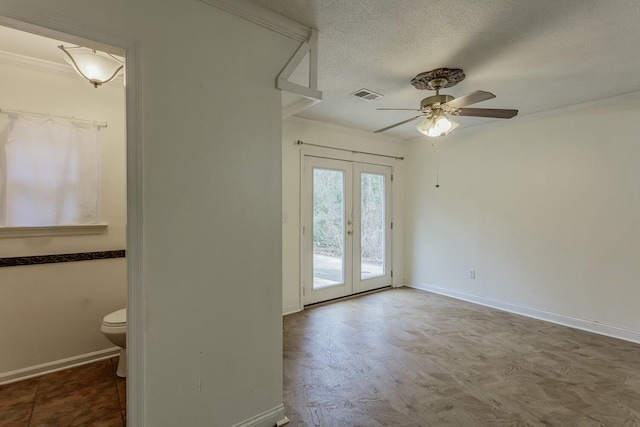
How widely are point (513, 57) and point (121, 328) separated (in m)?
3.45

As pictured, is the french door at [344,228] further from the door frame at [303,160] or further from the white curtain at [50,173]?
the white curtain at [50,173]

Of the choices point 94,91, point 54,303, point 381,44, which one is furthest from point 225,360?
point 94,91

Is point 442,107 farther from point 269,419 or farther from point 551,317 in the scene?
point 551,317

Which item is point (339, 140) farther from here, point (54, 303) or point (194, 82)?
point (54, 303)

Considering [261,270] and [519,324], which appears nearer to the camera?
[261,270]

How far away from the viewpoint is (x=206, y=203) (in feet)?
5.55

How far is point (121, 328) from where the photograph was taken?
227cm

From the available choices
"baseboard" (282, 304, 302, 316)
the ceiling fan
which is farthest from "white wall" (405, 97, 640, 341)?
"baseboard" (282, 304, 302, 316)

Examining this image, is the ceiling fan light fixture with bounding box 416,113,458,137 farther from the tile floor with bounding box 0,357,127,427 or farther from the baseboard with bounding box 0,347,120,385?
the baseboard with bounding box 0,347,120,385

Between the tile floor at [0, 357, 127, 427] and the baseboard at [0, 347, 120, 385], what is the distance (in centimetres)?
5

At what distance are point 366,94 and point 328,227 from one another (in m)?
1.82

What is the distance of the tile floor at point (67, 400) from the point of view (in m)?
1.94

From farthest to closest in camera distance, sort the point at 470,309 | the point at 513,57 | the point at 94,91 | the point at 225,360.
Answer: the point at 470,309
the point at 94,91
the point at 513,57
the point at 225,360

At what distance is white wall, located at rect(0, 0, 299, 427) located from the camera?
1.53 metres
